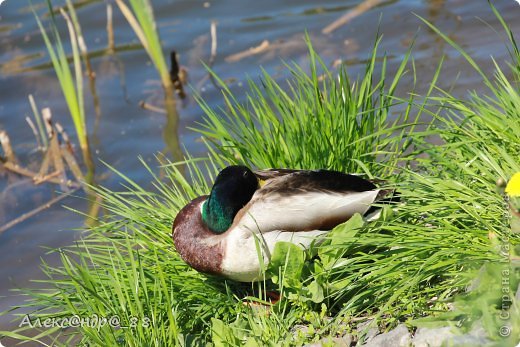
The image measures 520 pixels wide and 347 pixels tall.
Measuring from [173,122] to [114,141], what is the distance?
51 centimetres

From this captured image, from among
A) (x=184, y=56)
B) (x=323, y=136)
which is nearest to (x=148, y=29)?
(x=184, y=56)

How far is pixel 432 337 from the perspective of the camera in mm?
2699

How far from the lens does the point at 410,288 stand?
2.94m

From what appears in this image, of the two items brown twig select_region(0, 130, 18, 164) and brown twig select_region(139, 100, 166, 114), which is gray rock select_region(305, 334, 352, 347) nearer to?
brown twig select_region(0, 130, 18, 164)

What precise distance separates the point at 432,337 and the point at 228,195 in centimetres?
111

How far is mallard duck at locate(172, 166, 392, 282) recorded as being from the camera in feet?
10.7

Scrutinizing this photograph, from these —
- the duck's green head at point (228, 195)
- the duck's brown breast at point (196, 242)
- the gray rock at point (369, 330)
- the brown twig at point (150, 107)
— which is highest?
the duck's green head at point (228, 195)

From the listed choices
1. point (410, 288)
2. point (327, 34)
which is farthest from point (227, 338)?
point (327, 34)

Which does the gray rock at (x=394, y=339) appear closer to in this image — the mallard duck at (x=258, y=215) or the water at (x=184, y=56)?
the mallard duck at (x=258, y=215)

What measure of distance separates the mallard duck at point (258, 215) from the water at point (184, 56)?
95.4 inches

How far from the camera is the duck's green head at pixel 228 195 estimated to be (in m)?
3.44

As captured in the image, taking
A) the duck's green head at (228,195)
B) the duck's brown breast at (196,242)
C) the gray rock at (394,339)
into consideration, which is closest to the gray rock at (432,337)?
the gray rock at (394,339)

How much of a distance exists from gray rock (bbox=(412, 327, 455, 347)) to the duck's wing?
26.6 inches

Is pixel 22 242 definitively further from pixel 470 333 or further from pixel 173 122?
pixel 470 333
